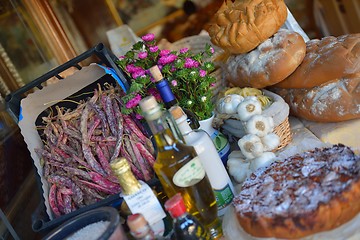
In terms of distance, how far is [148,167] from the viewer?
1.18m

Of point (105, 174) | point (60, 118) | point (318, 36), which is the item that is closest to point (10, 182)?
point (60, 118)

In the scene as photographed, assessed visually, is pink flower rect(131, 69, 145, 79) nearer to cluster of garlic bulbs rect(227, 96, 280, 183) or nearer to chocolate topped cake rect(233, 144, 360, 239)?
cluster of garlic bulbs rect(227, 96, 280, 183)

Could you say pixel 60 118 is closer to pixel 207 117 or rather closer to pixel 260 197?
pixel 207 117

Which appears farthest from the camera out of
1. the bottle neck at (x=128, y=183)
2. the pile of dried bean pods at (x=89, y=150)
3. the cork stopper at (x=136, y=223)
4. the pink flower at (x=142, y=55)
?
the pink flower at (x=142, y=55)

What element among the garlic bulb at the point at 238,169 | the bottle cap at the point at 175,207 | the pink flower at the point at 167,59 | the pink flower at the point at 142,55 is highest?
the pink flower at the point at 142,55

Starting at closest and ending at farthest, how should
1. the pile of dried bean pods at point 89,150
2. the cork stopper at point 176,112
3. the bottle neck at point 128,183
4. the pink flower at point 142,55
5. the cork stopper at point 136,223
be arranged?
the cork stopper at point 136,223 < the bottle neck at point 128,183 < the cork stopper at point 176,112 < the pile of dried bean pods at point 89,150 < the pink flower at point 142,55

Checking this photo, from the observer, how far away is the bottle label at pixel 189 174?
959 millimetres

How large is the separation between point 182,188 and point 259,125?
353 mm

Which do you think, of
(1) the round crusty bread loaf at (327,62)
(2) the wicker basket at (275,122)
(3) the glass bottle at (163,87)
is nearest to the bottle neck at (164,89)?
(3) the glass bottle at (163,87)

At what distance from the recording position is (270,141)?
1.22 m

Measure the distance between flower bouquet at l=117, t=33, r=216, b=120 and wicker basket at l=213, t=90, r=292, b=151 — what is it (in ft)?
0.35

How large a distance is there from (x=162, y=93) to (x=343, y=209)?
53cm

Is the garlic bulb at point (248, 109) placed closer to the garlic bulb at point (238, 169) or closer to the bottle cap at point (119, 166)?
the garlic bulb at point (238, 169)

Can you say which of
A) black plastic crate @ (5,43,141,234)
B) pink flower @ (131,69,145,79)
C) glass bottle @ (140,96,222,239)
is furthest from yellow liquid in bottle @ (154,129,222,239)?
pink flower @ (131,69,145,79)
